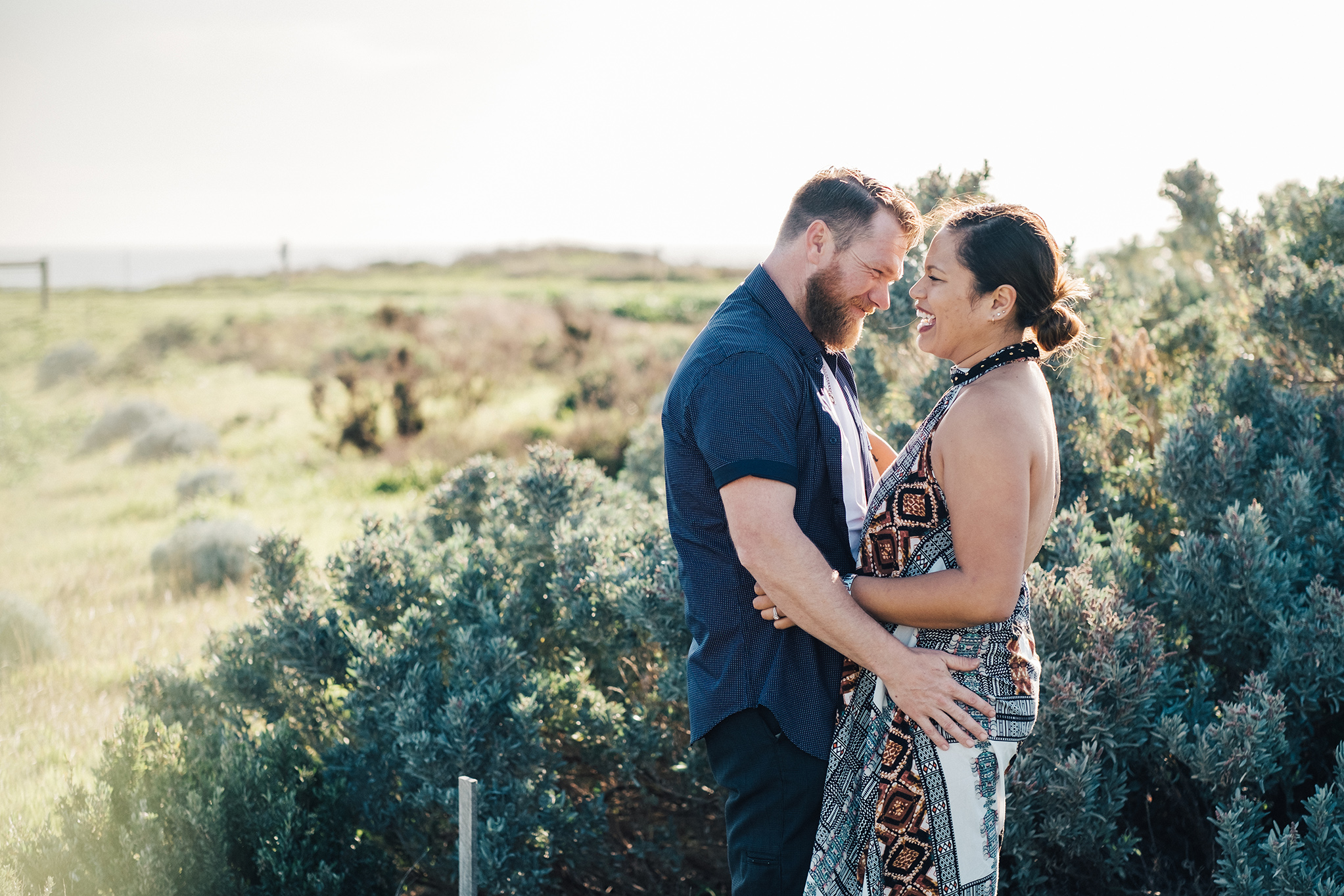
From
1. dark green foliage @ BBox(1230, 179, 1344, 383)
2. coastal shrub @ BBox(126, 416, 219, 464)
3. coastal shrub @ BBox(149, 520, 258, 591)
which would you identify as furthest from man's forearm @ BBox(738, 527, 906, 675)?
coastal shrub @ BBox(126, 416, 219, 464)

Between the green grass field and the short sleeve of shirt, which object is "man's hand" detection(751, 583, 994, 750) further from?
the green grass field

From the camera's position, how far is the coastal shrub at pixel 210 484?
11.4 meters

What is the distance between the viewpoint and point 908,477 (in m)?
2.06

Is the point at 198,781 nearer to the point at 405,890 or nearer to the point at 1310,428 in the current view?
the point at 405,890

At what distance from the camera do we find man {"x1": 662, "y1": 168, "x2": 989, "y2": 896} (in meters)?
1.97

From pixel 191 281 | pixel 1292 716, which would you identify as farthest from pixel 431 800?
pixel 191 281

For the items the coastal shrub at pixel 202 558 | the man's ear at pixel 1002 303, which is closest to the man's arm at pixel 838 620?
the man's ear at pixel 1002 303

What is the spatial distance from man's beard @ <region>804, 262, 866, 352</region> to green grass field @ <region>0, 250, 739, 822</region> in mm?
3393

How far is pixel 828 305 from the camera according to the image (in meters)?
2.30

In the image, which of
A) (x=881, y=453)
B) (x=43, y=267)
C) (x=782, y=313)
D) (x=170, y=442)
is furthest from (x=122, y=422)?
(x=782, y=313)

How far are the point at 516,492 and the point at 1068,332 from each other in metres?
2.94

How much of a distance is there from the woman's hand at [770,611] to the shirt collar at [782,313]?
60cm

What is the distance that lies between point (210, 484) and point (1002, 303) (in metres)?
11.6

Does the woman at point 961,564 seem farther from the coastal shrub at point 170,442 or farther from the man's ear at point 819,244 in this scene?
the coastal shrub at point 170,442
